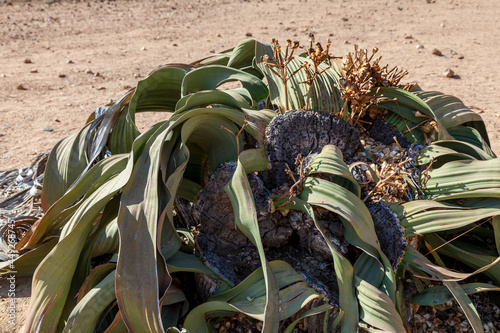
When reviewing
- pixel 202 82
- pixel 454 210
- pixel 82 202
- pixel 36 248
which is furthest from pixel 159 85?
pixel 454 210

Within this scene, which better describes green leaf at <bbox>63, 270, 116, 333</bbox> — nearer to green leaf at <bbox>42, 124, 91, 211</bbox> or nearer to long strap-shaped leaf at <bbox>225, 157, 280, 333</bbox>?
long strap-shaped leaf at <bbox>225, 157, 280, 333</bbox>

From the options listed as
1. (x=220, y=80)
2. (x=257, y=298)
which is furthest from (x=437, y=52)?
(x=257, y=298)

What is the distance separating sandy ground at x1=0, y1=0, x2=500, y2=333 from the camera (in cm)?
304

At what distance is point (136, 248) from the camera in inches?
39.6

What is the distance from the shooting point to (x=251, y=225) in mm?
1079

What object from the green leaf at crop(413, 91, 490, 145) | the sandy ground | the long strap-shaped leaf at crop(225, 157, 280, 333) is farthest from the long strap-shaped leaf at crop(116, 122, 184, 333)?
the sandy ground

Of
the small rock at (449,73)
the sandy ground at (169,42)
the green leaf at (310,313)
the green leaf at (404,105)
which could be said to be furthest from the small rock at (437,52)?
the green leaf at (310,313)

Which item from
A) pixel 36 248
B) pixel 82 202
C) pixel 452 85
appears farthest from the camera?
pixel 452 85

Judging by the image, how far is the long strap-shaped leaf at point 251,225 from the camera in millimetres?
971

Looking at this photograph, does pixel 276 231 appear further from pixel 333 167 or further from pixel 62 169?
pixel 62 169

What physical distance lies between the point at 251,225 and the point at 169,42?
3.78 m

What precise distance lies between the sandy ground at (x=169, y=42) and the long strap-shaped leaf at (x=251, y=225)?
164 cm

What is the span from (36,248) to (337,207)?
Result: 2.92 ft

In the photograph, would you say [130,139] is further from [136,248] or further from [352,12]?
[352,12]
